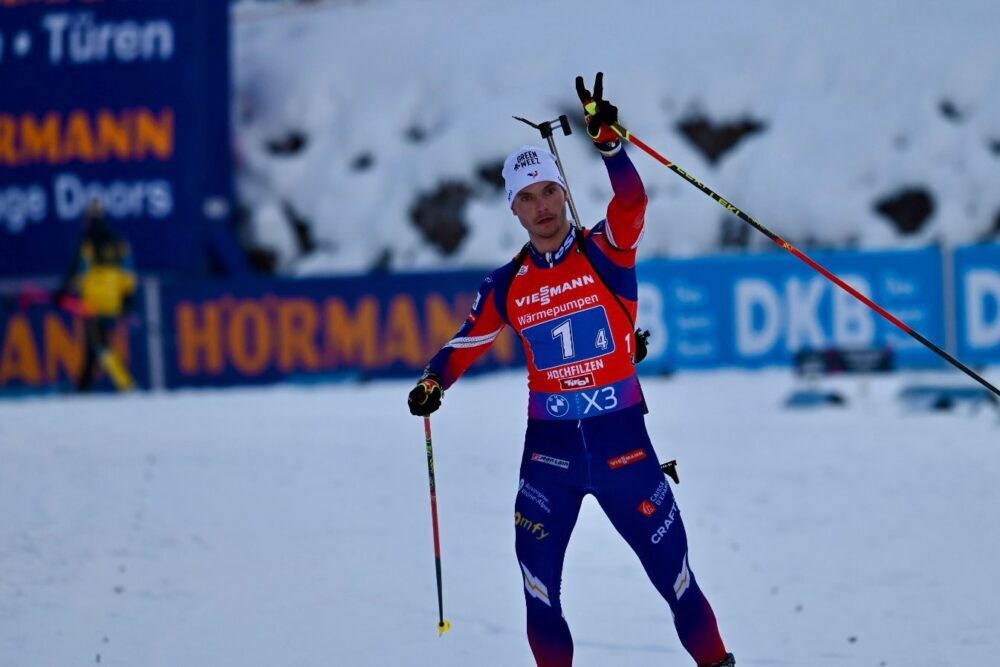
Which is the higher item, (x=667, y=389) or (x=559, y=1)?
(x=559, y=1)

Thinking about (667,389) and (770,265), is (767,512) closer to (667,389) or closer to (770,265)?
(667,389)

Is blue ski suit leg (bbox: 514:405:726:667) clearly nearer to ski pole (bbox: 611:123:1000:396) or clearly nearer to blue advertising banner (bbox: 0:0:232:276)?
ski pole (bbox: 611:123:1000:396)

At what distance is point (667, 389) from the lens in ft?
49.7

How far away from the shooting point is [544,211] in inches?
203

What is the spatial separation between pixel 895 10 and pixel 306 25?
10.7 meters

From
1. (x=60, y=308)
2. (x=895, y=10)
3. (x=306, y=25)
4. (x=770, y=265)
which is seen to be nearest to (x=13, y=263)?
(x=60, y=308)

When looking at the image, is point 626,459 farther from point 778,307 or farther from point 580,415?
point 778,307

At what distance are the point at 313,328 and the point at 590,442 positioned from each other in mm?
11871

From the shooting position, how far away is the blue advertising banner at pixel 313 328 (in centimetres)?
1650

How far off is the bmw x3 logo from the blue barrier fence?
A: 11.0 metres

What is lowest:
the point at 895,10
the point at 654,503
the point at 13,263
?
the point at 654,503

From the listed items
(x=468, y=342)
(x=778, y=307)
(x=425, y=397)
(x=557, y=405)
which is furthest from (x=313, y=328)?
(x=557, y=405)

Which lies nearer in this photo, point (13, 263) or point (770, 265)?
point (770, 265)

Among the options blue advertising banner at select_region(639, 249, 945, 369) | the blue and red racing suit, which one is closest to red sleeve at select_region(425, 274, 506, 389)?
the blue and red racing suit
